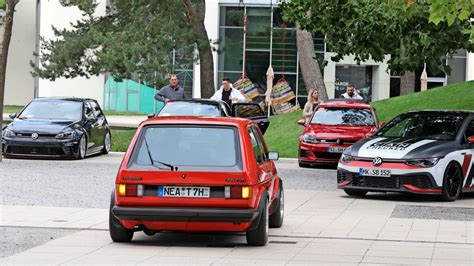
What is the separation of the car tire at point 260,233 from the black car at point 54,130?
46.6ft

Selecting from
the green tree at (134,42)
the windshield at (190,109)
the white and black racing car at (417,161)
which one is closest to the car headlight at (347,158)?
the white and black racing car at (417,161)

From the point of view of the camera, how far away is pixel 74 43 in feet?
136

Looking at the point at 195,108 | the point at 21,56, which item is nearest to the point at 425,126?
the point at 195,108

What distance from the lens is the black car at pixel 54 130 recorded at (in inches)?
1001

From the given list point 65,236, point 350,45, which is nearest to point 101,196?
point 65,236

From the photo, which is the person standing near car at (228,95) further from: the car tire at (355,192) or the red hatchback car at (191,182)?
the red hatchback car at (191,182)

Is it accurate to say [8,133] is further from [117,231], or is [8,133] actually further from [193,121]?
[193,121]

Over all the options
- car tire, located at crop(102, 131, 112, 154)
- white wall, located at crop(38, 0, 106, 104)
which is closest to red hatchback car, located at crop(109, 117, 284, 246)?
car tire, located at crop(102, 131, 112, 154)

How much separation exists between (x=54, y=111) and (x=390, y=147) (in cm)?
1138

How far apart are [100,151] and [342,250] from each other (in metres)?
17.2

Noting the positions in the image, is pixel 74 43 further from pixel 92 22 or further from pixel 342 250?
pixel 342 250

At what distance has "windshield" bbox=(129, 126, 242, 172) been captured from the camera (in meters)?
11.6

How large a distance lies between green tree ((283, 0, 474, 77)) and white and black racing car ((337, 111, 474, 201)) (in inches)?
140

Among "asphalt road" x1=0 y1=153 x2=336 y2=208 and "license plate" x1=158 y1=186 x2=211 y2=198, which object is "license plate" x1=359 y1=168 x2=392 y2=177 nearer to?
"asphalt road" x1=0 y1=153 x2=336 y2=208
